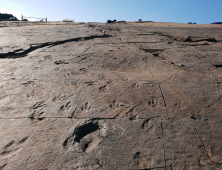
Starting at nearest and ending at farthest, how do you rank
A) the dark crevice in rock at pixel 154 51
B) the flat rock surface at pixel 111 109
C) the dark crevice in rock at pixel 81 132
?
the flat rock surface at pixel 111 109
the dark crevice in rock at pixel 81 132
the dark crevice in rock at pixel 154 51

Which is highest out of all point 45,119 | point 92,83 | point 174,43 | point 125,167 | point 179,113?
point 174,43

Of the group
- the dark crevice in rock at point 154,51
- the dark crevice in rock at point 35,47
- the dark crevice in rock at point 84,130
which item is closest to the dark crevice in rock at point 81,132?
the dark crevice in rock at point 84,130

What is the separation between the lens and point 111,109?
1.79m

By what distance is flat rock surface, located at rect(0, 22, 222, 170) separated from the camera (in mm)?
1274

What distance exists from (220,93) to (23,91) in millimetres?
2861

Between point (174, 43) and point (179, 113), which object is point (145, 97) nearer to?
point (179, 113)

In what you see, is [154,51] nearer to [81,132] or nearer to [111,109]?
[111,109]

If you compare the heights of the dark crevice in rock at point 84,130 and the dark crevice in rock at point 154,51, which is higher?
the dark crevice in rock at point 154,51

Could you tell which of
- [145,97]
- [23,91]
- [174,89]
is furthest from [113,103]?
[23,91]

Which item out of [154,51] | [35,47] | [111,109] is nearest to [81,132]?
[111,109]

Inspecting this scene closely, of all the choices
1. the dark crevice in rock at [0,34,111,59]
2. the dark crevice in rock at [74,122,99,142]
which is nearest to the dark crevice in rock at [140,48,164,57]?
the dark crevice in rock at [0,34,111,59]

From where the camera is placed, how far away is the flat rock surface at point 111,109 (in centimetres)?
127

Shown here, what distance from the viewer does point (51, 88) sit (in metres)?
2.21

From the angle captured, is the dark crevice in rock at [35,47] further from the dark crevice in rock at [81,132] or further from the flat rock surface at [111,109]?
the dark crevice in rock at [81,132]
